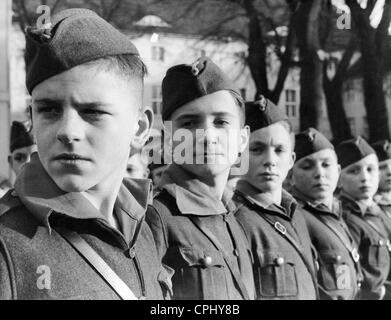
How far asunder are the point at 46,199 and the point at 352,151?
1.40 metres

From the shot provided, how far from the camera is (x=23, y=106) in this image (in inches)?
89.5

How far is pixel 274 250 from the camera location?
2.72m

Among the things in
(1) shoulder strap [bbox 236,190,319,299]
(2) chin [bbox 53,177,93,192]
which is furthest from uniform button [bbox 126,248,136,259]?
(1) shoulder strap [bbox 236,190,319,299]

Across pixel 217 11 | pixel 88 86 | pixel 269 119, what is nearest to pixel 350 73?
pixel 269 119

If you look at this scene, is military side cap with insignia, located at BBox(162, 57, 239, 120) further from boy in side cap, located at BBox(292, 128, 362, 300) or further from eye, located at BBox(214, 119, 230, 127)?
boy in side cap, located at BBox(292, 128, 362, 300)

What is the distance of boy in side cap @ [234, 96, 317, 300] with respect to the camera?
105 inches

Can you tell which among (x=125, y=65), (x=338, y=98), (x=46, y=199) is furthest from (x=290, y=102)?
(x=46, y=199)

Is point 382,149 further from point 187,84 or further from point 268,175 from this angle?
point 187,84

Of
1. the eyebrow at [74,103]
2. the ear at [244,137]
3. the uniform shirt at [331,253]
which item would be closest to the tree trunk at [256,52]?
the ear at [244,137]

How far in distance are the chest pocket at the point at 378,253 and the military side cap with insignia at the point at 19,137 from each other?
1.61 m

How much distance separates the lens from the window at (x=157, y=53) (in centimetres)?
245

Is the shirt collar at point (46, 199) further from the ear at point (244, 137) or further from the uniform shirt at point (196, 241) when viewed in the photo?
the ear at point (244, 137)

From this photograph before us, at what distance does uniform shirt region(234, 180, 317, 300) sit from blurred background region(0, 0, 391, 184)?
344mm
